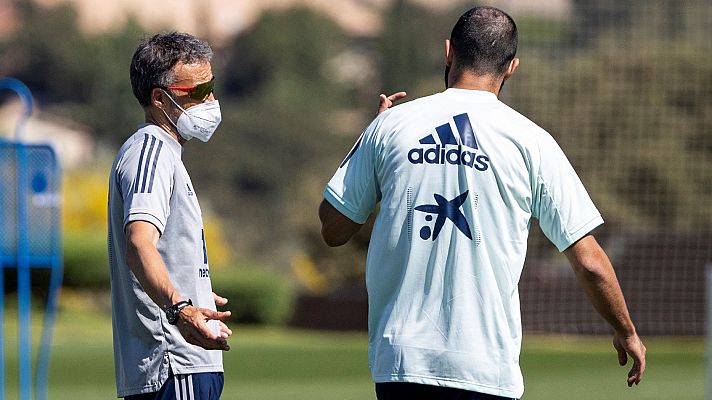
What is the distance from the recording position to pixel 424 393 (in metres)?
4.73

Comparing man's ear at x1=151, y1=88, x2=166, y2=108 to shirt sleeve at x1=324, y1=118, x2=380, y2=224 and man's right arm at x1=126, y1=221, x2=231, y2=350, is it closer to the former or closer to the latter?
man's right arm at x1=126, y1=221, x2=231, y2=350

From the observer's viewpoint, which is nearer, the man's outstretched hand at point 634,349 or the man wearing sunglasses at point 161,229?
the man wearing sunglasses at point 161,229

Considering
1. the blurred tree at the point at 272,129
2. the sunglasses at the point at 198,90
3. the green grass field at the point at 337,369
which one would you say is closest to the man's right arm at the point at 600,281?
the sunglasses at the point at 198,90

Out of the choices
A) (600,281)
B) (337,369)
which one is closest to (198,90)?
(600,281)

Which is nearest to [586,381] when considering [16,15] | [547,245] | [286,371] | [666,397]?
[666,397]

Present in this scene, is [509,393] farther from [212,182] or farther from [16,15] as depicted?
[16,15]

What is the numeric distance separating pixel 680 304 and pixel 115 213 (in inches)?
922

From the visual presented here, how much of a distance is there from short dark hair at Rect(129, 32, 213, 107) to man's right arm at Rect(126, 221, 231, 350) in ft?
2.10

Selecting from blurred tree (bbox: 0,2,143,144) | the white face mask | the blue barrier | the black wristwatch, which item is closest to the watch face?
the black wristwatch

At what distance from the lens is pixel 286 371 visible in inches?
787

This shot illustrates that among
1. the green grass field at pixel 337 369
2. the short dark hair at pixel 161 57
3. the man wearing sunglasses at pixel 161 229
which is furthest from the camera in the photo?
the green grass field at pixel 337 369

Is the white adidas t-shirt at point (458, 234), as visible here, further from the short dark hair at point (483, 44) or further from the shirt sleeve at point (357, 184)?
the short dark hair at point (483, 44)

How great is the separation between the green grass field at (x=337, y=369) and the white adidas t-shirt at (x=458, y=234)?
1066cm

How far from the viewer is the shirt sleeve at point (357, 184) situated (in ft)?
15.9
